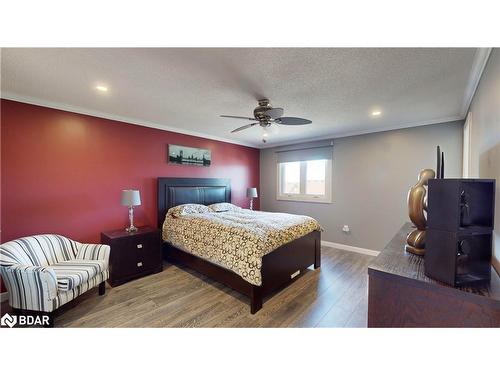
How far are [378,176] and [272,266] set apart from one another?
8.87 ft

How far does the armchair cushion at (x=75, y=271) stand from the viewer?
185 centimetres

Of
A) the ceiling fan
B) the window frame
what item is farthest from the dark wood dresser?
the window frame

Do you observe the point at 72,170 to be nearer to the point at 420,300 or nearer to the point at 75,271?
the point at 75,271

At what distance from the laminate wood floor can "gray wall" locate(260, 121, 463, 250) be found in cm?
122

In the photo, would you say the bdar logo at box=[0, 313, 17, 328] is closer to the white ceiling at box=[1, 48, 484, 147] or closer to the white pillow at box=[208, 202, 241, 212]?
the white ceiling at box=[1, 48, 484, 147]

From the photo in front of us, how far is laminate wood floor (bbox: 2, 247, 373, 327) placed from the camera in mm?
1915

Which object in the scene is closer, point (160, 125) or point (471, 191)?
point (471, 191)

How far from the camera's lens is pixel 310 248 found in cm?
299

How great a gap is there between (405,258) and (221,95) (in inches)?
85.8

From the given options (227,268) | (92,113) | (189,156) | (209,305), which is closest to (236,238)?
(227,268)

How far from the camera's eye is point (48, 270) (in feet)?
5.75
